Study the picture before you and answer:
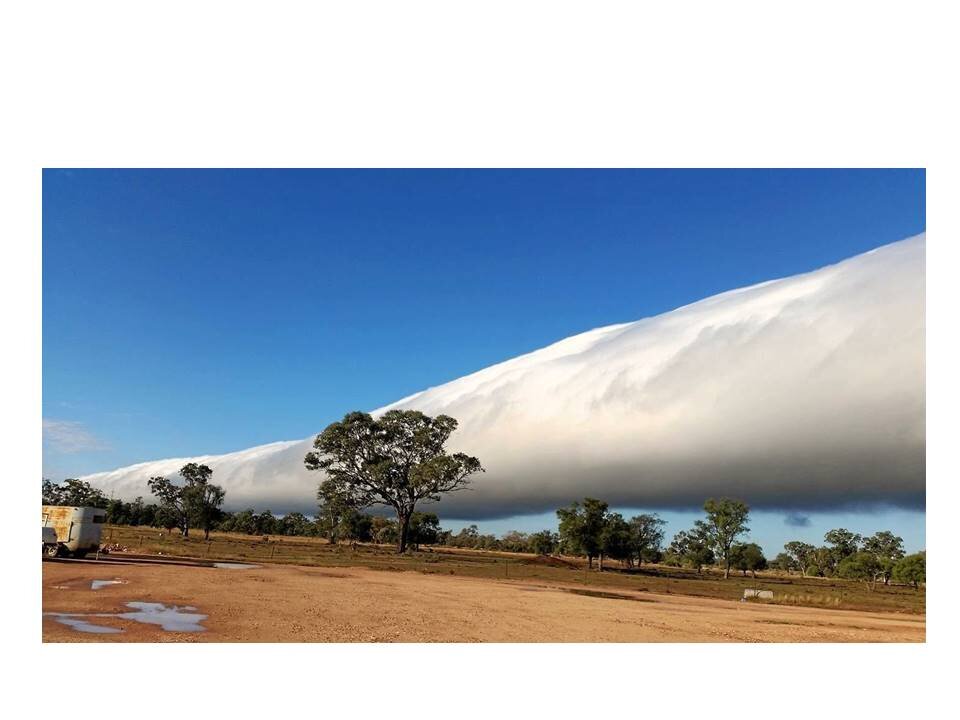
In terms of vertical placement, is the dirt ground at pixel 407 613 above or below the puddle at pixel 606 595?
above

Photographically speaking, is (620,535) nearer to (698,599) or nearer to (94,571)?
(698,599)

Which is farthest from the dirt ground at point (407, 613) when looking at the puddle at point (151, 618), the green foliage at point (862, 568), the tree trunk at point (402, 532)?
the green foliage at point (862, 568)

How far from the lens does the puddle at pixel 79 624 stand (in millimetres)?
19359

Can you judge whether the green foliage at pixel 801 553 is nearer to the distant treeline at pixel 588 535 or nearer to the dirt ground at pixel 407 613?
the distant treeline at pixel 588 535

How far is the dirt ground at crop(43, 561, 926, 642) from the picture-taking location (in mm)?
20688

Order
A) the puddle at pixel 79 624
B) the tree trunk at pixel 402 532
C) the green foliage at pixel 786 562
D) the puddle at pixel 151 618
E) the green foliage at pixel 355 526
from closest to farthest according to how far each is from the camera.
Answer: the puddle at pixel 79 624 < the puddle at pixel 151 618 < the tree trunk at pixel 402 532 < the green foliage at pixel 355 526 < the green foliage at pixel 786 562

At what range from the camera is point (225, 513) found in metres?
103

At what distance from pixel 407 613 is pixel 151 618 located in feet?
26.5

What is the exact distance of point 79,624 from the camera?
2009 cm

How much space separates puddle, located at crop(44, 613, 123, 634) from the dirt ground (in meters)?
0.25

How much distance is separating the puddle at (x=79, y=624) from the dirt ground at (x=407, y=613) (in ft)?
0.83

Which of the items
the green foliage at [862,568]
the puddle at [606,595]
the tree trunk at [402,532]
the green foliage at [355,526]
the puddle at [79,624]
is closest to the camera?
the puddle at [79,624]

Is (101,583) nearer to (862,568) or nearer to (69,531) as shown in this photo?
(69,531)

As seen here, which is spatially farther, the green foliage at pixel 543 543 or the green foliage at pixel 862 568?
the green foliage at pixel 543 543
